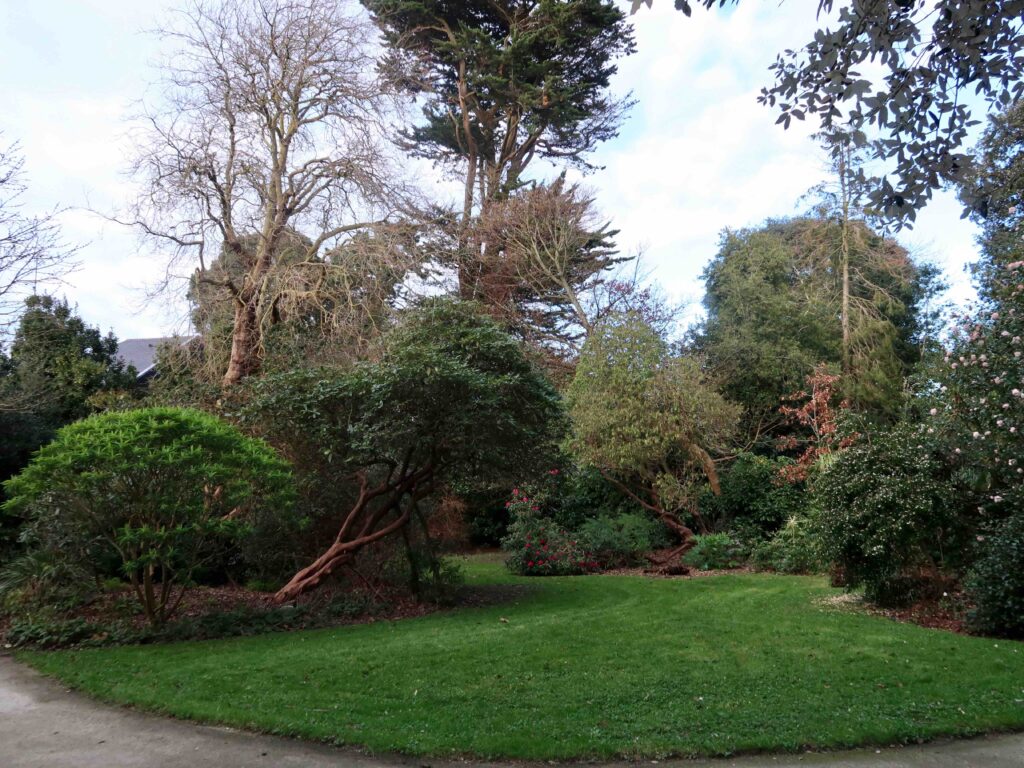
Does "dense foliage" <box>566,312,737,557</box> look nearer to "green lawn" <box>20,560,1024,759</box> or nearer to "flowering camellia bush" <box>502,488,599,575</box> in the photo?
"flowering camellia bush" <box>502,488,599,575</box>

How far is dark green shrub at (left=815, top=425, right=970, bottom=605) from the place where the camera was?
975cm

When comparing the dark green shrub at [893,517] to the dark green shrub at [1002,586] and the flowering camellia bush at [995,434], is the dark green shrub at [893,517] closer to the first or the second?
the flowering camellia bush at [995,434]

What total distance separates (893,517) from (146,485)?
30.7ft

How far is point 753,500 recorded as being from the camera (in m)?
18.6

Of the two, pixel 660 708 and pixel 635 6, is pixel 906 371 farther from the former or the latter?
pixel 635 6

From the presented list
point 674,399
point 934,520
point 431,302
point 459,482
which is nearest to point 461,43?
point 674,399

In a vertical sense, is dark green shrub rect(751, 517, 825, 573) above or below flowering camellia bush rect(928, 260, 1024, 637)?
below

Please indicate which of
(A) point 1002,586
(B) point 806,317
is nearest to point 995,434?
(A) point 1002,586

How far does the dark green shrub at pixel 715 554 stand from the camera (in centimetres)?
1661

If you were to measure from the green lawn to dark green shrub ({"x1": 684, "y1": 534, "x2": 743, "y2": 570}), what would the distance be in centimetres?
698

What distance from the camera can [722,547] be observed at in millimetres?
16844

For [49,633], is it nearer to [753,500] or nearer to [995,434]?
[995,434]

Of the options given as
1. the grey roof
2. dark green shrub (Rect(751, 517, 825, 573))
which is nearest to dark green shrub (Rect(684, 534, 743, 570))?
dark green shrub (Rect(751, 517, 825, 573))

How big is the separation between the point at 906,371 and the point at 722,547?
959 cm
